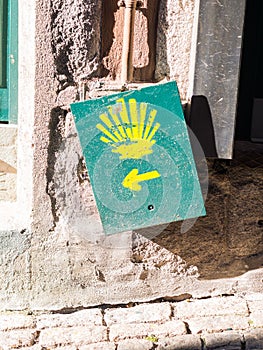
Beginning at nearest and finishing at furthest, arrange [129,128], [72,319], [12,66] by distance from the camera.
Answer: [129,128] → [72,319] → [12,66]

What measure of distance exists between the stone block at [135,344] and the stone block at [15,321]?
0.51 metres

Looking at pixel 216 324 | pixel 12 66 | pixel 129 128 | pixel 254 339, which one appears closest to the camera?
pixel 129 128

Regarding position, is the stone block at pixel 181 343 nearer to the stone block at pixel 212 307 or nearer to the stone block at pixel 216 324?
the stone block at pixel 216 324

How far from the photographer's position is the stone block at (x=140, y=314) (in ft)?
12.5

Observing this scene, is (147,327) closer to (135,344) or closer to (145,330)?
(145,330)

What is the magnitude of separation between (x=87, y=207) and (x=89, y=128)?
1.79 ft

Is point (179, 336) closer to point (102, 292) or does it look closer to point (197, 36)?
point (102, 292)

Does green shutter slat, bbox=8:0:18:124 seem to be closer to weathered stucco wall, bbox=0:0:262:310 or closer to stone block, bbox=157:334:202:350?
weathered stucco wall, bbox=0:0:262:310

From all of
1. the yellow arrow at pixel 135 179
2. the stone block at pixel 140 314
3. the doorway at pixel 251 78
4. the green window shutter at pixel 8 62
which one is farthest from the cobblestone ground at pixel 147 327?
the green window shutter at pixel 8 62

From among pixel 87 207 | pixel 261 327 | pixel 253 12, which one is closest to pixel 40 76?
pixel 87 207

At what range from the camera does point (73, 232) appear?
12.8ft

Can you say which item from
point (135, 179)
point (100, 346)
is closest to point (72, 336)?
point (100, 346)

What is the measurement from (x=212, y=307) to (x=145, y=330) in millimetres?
435

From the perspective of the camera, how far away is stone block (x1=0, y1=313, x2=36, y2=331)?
3.74 m
